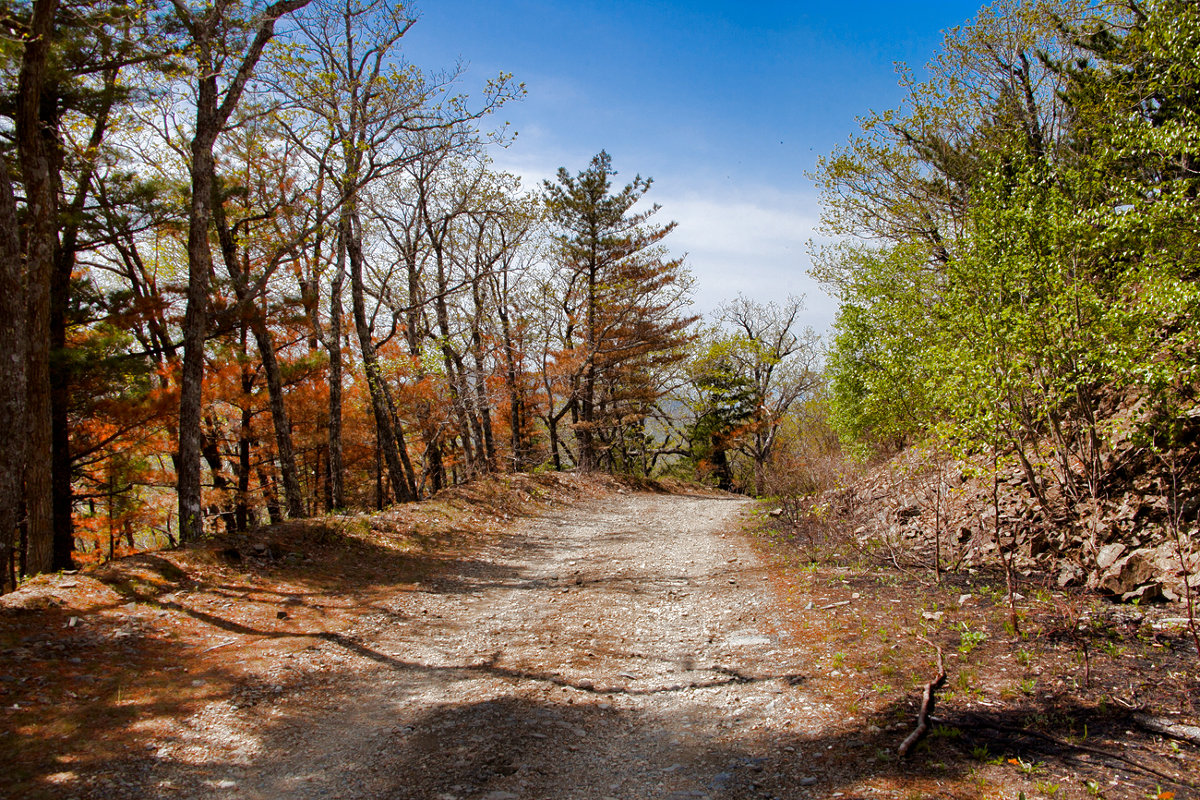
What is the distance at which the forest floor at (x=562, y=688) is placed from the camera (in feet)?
11.4

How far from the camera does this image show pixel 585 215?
23.0 m

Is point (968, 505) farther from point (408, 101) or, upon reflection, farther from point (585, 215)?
point (585, 215)

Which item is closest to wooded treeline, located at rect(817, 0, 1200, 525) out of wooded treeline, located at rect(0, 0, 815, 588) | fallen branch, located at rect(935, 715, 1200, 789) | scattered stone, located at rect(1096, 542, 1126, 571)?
scattered stone, located at rect(1096, 542, 1126, 571)

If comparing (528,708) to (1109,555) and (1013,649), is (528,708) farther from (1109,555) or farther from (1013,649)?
(1109,555)

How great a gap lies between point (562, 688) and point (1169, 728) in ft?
13.4

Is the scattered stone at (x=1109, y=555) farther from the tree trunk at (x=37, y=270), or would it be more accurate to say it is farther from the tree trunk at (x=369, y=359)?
the tree trunk at (x=369, y=359)

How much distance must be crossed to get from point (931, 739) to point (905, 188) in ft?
49.0

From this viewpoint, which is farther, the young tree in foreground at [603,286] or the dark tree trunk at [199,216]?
the young tree in foreground at [603,286]

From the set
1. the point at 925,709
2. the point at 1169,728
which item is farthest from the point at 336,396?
the point at 1169,728

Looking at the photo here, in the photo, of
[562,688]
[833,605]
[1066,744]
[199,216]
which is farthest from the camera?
[199,216]

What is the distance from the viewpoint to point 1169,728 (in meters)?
3.52

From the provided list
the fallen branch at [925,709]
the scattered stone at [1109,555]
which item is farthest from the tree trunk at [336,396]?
the scattered stone at [1109,555]

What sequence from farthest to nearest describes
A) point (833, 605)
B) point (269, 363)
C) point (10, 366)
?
1. point (269, 363)
2. point (833, 605)
3. point (10, 366)

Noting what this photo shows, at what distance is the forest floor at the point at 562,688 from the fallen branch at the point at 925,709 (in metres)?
0.06
